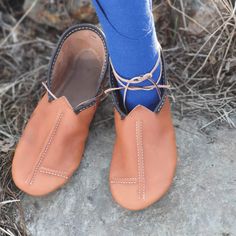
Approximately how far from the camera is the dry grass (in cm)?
136

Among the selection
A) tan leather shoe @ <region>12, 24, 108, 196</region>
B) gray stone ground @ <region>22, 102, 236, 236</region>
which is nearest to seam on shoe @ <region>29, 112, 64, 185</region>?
tan leather shoe @ <region>12, 24, 108, 196</region>

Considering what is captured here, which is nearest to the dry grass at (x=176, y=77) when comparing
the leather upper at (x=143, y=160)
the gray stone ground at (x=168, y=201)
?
the gray stone ground at (x=168, y=201)

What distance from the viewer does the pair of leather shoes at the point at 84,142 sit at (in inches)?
46.9

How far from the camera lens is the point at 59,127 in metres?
1.28

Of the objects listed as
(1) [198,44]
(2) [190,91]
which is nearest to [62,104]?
(2) [190,91]

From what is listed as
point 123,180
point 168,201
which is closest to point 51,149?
point 123,180

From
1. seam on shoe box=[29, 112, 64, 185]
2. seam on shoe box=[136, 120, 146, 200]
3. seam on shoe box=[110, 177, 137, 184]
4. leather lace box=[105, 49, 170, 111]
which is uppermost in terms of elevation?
leather lace box=[105, 49, 170, 111]

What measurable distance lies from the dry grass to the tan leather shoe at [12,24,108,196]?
0.10 metres

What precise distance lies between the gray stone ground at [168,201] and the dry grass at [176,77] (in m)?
0.06

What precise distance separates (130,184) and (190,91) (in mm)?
399

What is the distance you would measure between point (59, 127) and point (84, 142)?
0.10 meters

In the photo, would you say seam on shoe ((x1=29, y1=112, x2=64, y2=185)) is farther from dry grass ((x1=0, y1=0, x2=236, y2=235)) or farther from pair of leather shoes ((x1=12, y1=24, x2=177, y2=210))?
dry grass ((x1=0, y1=0, x2=236, y2=235))

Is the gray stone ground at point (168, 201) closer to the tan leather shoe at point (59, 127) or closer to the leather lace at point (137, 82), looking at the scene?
the tan leather shoe at point (59, 127)

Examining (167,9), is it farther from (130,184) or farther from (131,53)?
(130,184)
